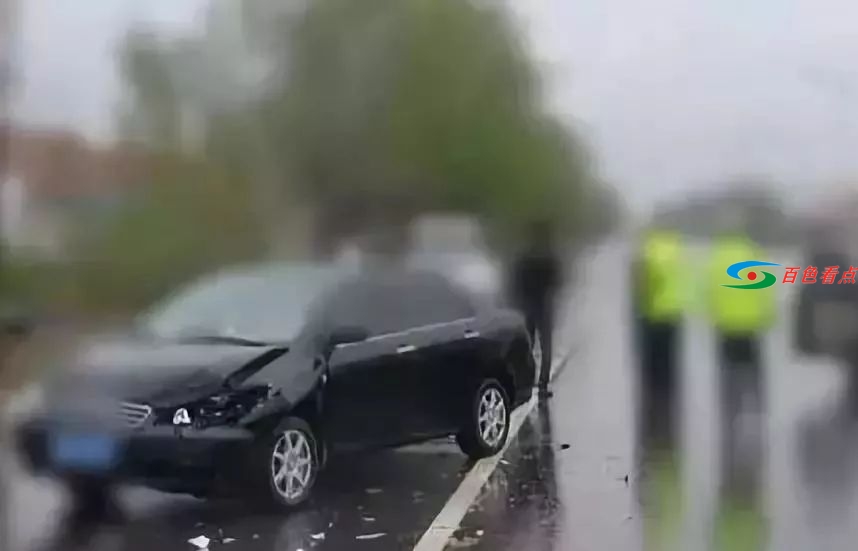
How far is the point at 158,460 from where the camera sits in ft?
18.4

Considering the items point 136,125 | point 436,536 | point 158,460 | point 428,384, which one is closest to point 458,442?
point 428,384

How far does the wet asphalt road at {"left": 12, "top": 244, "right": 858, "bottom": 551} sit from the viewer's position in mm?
5609

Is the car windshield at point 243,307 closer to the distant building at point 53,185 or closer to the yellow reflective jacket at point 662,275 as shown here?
the distant building at point 53,185

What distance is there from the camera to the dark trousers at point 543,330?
7.54m

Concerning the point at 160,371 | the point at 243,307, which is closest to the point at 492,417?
the point at 243,307

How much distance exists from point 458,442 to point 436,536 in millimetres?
1487

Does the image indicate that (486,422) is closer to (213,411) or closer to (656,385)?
(656,385)

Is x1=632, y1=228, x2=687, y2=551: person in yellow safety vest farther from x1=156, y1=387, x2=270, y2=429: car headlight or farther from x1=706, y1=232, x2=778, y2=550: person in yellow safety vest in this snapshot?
x1=156, y1=387, x2=270, y2=429: car headlight

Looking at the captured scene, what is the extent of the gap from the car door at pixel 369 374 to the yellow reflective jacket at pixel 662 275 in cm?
192

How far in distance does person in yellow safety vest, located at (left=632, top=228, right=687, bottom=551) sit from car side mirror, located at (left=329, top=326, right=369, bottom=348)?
200 centimetres

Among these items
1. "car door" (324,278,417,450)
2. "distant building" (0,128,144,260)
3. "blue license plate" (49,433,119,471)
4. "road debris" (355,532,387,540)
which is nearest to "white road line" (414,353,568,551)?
"road debris" (355,532,387,540)

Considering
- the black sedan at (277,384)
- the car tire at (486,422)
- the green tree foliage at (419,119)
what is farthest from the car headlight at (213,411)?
the green tree foliage at (419,119)

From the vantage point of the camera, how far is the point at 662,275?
751 centimetres

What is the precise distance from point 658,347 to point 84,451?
167 inches
